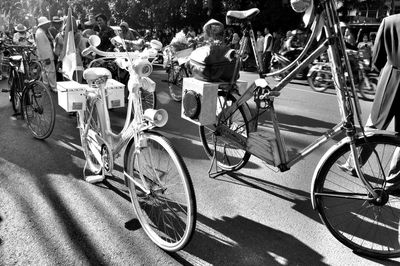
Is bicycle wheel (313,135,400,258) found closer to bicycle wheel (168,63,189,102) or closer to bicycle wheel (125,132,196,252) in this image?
bicycle wheel (125,132,196,252)

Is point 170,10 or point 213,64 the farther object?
point 170,10

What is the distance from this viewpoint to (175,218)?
116 inches

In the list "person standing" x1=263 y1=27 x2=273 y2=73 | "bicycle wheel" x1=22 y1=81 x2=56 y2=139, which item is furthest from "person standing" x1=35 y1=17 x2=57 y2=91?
"person standing" x1=263 y1=27 x2=273 y2=73

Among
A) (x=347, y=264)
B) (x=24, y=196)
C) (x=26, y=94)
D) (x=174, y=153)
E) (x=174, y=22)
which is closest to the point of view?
(x=174, y=153)

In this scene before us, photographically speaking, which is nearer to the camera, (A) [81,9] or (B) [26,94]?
(B) [26,94]

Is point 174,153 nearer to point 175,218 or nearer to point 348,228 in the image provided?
point 175,218

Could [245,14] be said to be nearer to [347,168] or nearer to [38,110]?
[347,168]

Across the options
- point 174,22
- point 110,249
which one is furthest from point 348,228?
point 174,22

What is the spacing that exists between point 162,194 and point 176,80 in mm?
5949

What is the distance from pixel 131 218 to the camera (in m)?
3.05

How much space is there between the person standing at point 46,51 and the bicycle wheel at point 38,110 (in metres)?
2.23

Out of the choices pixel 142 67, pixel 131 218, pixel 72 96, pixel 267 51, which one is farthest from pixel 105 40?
pixel 267 51

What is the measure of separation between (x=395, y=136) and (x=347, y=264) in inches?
38.0

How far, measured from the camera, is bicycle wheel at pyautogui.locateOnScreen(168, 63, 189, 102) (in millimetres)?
8227
